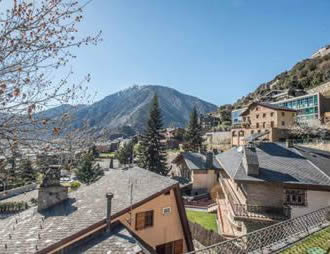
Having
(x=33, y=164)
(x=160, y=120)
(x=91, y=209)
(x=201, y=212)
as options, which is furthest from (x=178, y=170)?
(x=33, y=164)

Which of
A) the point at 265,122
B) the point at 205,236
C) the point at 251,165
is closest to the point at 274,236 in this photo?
the point at 205,236

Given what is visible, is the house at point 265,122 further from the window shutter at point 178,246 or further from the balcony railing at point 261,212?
the window shutter at point 178,246

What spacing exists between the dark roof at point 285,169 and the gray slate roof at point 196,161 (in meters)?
15.4

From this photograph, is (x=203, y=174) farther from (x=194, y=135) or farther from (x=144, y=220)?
(x=144, y=220)

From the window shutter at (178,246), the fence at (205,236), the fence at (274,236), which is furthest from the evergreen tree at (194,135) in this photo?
the window shutter at (178,246)

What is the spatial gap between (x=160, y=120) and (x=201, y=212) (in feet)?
64.4

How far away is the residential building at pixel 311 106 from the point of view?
46125 mm

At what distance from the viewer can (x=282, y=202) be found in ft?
56.3

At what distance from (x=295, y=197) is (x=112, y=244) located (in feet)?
46.4

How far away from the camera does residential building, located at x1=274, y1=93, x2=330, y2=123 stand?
4612cm

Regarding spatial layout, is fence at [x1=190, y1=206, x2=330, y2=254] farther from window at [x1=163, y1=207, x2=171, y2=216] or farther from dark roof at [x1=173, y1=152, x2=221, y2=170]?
dark roof at [x1=173, y1=152, x2=221, y2=170]

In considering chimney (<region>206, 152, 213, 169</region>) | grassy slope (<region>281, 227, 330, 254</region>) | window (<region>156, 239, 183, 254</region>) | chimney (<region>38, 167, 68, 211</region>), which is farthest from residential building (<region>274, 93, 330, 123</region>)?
chimney (<region>38, 167, 68, 211</region>)

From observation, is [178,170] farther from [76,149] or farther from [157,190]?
[76,149]

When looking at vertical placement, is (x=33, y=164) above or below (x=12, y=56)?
below
